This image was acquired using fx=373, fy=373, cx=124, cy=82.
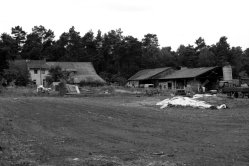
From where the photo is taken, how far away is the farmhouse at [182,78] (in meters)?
60.2

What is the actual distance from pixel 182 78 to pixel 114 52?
86.6 feet

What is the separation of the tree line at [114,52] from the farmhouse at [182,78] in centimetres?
595

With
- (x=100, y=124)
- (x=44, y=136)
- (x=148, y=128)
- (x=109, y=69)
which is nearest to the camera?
(x=44, y=136)

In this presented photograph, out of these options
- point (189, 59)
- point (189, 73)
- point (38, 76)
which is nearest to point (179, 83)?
point (189, 73)

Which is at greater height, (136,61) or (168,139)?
(136,61)

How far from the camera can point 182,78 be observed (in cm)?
6275

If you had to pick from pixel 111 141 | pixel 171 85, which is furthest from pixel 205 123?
pixel 171 85

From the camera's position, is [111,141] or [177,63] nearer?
[111,141]

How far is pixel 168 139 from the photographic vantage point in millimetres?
11141

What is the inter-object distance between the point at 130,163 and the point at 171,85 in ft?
197

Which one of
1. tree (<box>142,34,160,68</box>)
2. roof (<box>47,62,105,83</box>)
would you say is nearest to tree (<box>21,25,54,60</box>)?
roof (<box>47,62,105,83</box>)

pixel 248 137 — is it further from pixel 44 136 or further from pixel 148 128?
pixel 44 136

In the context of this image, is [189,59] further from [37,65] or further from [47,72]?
[37,65]

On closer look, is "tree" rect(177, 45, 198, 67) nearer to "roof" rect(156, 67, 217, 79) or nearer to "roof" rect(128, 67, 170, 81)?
"roof" rect(128, 67, 170, 81)
